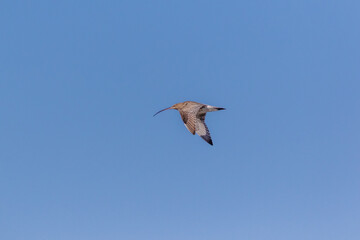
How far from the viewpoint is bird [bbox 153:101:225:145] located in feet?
63.4

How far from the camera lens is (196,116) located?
64.9ft

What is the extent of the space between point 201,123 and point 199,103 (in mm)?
1437

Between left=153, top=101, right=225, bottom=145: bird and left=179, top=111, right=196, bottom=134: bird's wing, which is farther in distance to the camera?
left=179, top=111, right=196, bottom=134: bird's wing

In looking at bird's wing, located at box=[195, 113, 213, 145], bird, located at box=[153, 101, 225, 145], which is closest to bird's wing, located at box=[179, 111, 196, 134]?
bird, located at box=[153, 101, 225, 145]

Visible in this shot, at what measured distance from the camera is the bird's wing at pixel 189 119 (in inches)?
770

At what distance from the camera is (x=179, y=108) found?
20312 mm

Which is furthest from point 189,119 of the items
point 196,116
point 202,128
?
point 202,128

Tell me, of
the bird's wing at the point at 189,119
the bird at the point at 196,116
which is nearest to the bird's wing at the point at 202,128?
the bird at the point at 196,116

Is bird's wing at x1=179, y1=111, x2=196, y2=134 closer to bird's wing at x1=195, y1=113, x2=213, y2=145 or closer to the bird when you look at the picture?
the bird

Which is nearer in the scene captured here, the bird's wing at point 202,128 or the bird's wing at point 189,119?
the bird's wing at point 202,128

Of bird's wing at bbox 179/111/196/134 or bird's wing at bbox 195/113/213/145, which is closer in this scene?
bird's wing at bbox 195/113/213/145

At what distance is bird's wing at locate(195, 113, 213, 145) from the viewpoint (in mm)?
19375

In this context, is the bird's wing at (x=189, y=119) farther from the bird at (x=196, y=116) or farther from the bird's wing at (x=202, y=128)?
the bird's wing at (x=202, y=128)

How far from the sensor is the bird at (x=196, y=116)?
1931cm
